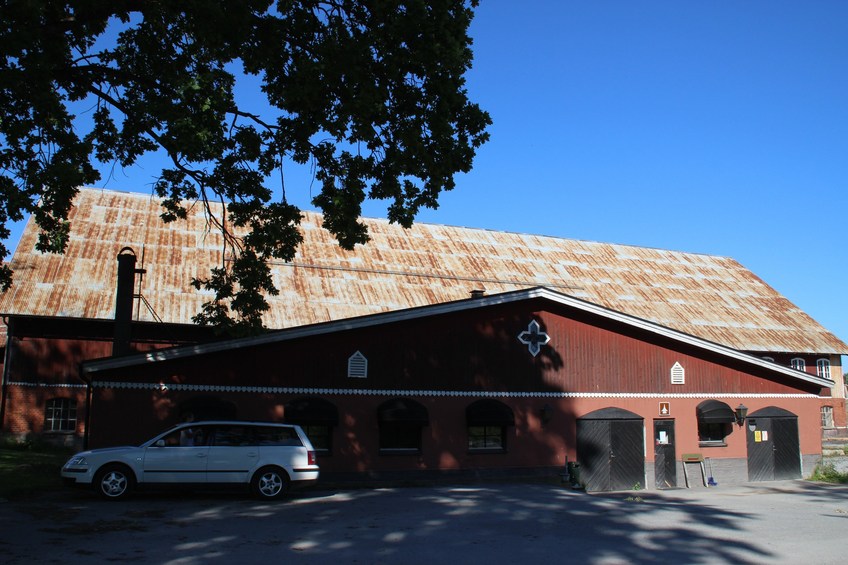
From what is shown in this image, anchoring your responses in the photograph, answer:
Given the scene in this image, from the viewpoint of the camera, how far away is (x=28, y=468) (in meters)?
19.6

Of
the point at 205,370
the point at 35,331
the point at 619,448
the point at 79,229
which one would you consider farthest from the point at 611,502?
the point at 79,229

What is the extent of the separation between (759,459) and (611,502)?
10.4 metres

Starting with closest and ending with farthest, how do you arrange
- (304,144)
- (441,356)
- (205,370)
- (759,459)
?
(304,144)
(205,370)
(441,356)
(759,459)

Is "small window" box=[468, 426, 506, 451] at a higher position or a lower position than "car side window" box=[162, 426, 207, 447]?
lower

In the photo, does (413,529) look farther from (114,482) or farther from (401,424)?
(401,424)

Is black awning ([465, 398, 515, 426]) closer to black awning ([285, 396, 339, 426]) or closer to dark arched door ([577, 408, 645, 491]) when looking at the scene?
dark arched door ([577, 408, 645, 491])

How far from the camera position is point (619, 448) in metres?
22.5

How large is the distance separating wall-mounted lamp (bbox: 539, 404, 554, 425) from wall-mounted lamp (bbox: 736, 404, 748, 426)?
677cm

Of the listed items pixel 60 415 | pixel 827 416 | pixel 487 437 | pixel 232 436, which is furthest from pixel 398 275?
pixel 827 416

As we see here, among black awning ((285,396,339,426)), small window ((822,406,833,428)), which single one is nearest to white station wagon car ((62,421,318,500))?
black awning ((285,396,339,426))

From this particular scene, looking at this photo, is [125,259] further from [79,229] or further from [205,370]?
[79,229]

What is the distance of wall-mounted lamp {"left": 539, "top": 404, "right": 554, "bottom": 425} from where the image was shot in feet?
71.0

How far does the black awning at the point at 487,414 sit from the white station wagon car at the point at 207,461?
6.16 meters

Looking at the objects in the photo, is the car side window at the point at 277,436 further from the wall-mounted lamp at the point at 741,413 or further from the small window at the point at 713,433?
the wall-mounted lamp at the point at 741,413
